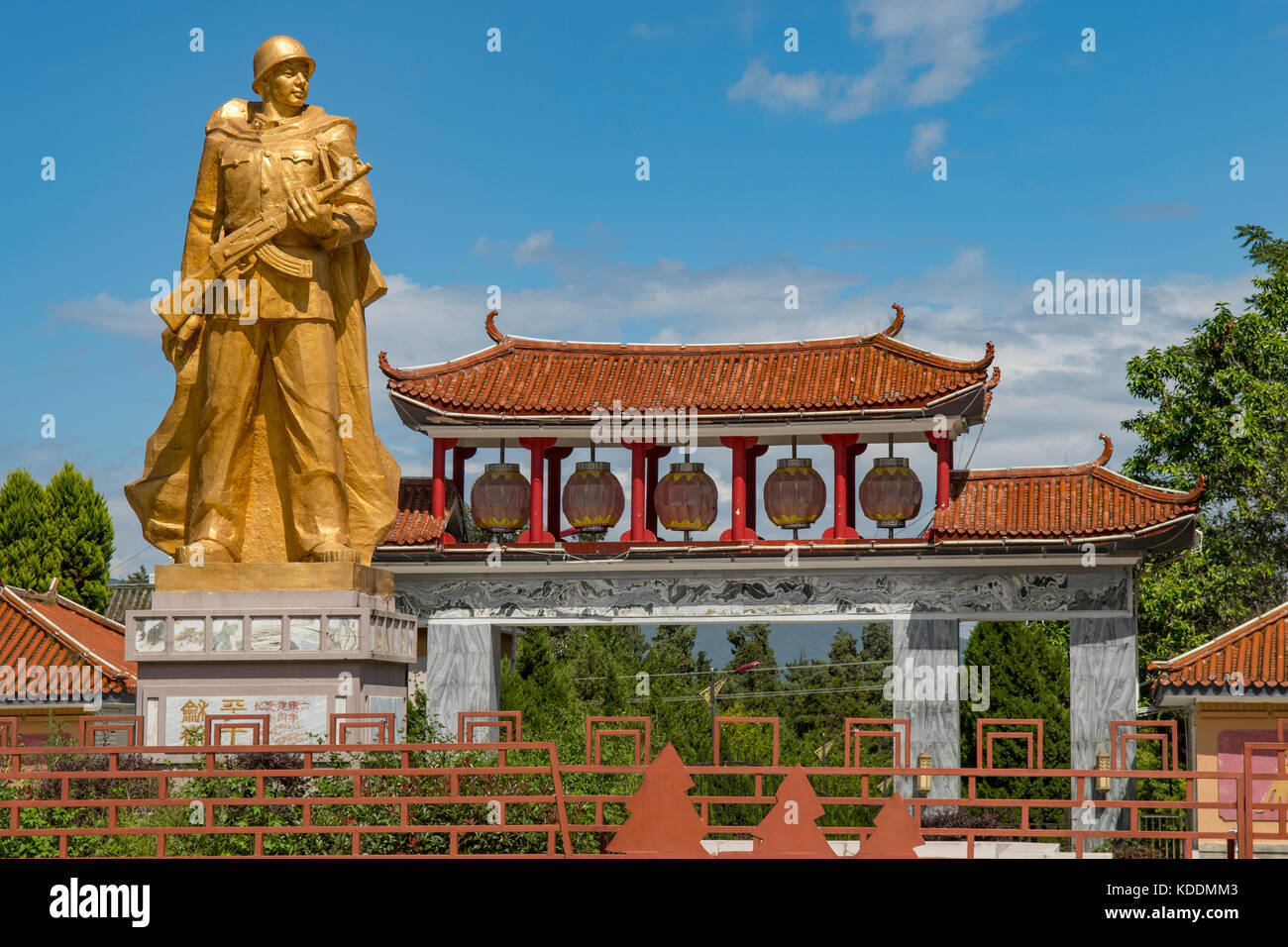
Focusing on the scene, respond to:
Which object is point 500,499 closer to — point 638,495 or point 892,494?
point 638,495

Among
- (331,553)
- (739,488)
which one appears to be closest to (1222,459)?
(739,488)

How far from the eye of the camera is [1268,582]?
19.1 metres

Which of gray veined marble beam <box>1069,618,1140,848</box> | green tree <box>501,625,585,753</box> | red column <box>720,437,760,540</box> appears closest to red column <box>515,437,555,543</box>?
red column <box>720,437,760,540</box>

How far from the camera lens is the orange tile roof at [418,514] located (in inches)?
646

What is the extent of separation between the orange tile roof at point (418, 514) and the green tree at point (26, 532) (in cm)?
875

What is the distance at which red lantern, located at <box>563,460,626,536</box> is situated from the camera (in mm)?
16719

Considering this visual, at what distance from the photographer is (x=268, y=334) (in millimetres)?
8969

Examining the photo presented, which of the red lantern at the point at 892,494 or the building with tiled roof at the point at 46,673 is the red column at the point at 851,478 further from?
the building with tiled roof at the point at 46,673

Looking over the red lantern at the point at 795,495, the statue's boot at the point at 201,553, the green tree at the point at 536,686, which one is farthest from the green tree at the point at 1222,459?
the statue's boot at the point at 201,553

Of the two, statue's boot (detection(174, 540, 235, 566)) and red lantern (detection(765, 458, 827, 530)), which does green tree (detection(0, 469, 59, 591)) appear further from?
statue's boot (detection(174, 540, 235, 566))

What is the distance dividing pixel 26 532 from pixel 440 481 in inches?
386

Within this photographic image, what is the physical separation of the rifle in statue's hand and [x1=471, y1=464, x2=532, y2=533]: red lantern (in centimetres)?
801
